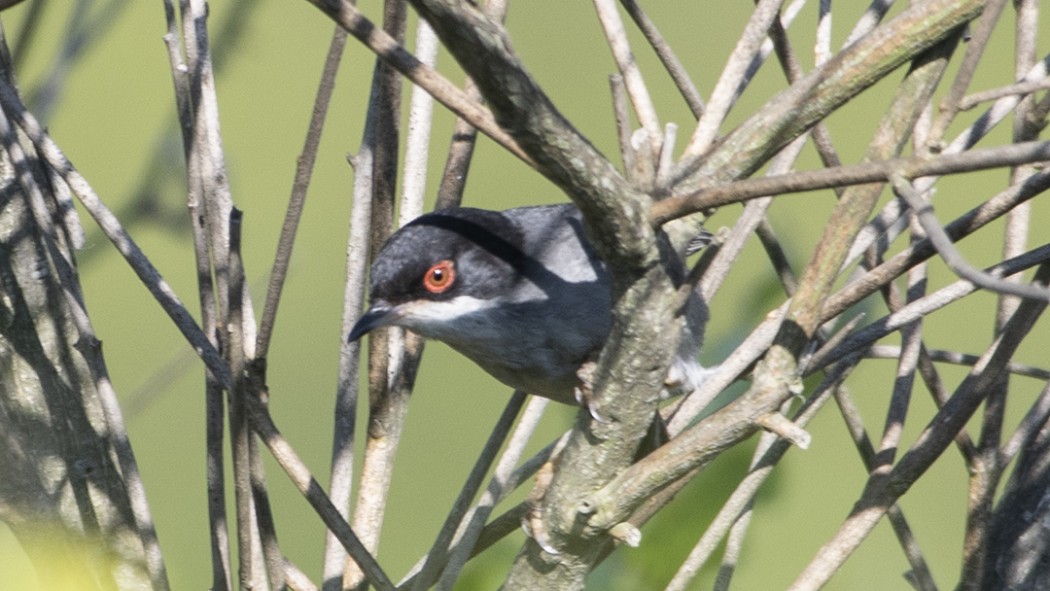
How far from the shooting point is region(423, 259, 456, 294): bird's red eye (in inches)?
74.8

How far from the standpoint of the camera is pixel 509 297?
2.00 metres

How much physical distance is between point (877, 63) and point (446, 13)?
52cm

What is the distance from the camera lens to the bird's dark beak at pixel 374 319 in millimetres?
1740

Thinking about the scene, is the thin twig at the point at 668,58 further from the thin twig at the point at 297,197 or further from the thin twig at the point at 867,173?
the thin twig at the point at 867,173

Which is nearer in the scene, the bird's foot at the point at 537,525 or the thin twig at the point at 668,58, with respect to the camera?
the bird's foot at the point at 537,525

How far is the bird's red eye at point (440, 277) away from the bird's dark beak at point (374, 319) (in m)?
0.09

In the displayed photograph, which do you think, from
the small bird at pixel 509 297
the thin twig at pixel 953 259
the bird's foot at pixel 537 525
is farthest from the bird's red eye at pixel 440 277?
the thin twig at pixel 953 259

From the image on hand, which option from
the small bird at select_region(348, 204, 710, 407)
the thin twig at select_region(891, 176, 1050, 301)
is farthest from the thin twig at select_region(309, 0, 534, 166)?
the small bird at select_region(348, 204, 710, 407)

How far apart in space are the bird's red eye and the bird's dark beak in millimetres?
89

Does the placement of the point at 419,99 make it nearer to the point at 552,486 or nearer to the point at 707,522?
the point at 552,486

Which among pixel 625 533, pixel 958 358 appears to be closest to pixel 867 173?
pixel 625 533

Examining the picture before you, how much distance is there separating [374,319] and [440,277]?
7.7 inches

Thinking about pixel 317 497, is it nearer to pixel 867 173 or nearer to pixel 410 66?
pixel 410 66

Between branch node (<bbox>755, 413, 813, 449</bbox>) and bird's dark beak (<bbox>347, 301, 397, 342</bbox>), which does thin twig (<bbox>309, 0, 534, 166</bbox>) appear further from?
bird's dark beak (<bbox>347, 301, 397, 342</bbox>)
